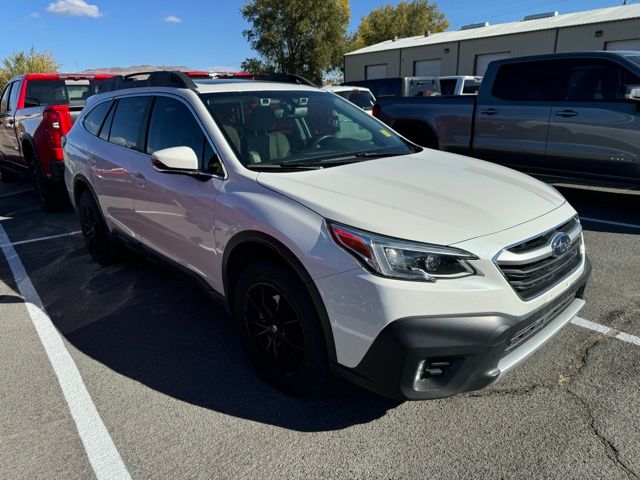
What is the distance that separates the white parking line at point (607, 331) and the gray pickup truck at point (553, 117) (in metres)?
3.21

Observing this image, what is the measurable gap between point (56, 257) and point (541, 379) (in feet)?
16.4

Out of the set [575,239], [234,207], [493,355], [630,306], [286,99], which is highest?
[286,99]

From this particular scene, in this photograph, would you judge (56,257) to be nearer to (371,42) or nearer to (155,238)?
(155,238)

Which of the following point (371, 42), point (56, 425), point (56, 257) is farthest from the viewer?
point (371, 42)

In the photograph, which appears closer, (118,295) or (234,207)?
(234,207)

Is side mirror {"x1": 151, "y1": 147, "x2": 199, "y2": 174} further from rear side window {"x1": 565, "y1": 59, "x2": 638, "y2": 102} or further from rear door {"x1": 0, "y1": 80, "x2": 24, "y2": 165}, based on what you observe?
rear door {"x1": 0, "y1": 80, "x2": 24, "y2": 165}

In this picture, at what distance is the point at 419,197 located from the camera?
256cm

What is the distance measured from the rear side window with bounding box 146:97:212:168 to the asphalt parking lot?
1.34 metres

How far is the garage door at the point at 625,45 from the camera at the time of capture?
77.9ft

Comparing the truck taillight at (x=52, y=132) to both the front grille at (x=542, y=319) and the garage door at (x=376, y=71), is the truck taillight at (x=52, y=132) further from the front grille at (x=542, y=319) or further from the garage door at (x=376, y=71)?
the garage door at (x=376, y=71)

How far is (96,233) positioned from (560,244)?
167 inches

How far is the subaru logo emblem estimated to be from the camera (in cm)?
246

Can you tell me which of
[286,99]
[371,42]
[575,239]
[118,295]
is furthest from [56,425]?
[371,42]

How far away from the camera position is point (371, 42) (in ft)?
177
